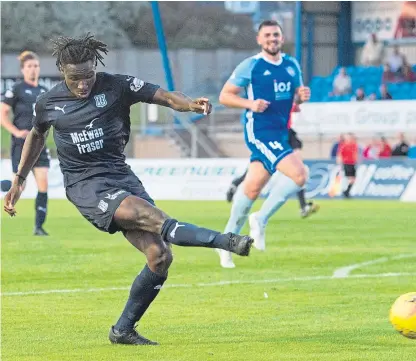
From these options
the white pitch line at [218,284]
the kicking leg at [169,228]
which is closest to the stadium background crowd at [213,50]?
the white pitch line at [218,284]

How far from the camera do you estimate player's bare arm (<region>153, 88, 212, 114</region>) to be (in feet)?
24.8

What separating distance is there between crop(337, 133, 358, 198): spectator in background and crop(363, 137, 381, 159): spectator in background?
30.7 inches

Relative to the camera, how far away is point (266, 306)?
9.63m

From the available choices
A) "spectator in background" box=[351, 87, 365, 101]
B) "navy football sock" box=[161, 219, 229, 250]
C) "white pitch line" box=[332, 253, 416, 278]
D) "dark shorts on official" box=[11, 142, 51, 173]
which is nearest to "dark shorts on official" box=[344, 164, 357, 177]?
"spectator in background" box=[351, 87, 365, 101]

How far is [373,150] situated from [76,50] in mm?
23977

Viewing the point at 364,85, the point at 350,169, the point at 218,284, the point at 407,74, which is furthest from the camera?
the point at 364,85

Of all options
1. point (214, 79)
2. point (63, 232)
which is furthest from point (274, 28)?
point (214, 79)

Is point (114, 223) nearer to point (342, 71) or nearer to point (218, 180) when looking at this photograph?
point (218, 180)

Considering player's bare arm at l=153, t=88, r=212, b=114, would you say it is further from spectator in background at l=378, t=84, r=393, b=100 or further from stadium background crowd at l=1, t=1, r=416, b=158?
spectator in background at l=378, t=84, r=393, b=100

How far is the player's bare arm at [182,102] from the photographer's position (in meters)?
7.57

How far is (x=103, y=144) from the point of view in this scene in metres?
7.96

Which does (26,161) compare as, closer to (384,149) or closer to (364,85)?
(384,149)

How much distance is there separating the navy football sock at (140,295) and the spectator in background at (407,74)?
90.8ft

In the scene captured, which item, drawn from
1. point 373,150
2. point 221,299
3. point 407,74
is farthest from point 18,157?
point 407,74
